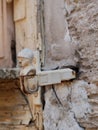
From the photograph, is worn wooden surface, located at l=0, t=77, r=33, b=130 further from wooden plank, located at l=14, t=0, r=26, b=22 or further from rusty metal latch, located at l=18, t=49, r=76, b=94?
rusty metal latch, located at l=18, t=49, r=76, b=94

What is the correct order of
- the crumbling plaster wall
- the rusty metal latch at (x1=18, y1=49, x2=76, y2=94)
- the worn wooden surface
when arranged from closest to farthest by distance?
the rusty metal latch at (x1=18, y1=49, x2=76, y2=94) → the crumbling plaster wall → the worn wooden surface

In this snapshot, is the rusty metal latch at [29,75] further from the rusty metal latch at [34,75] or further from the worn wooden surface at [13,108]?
the worn wooden surface at [13,108]

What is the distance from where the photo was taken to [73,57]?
1.41 meters

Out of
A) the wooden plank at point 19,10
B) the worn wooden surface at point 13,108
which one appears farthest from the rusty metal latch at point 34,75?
the wooden plank at point 19,10

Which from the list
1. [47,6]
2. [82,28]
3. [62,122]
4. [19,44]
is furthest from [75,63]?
[19,44]

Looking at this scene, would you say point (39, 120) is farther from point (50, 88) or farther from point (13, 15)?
point (13, 15)

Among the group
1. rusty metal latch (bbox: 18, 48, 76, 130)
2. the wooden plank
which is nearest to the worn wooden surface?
rusty metal latch (bbox: 18, 48, 76, 130)

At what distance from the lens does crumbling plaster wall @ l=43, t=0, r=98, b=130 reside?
129 centimetres

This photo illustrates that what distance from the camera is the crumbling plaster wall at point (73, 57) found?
50.8 inches

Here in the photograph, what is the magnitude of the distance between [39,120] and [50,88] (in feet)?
0.75

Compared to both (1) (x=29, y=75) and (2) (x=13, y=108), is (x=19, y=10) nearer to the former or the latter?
(2) (x=13, y=108)

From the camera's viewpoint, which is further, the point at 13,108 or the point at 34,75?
the point at 13,108

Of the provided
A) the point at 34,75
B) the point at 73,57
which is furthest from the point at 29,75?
the point at 73,57

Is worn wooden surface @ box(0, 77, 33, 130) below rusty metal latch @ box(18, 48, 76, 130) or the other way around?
below
